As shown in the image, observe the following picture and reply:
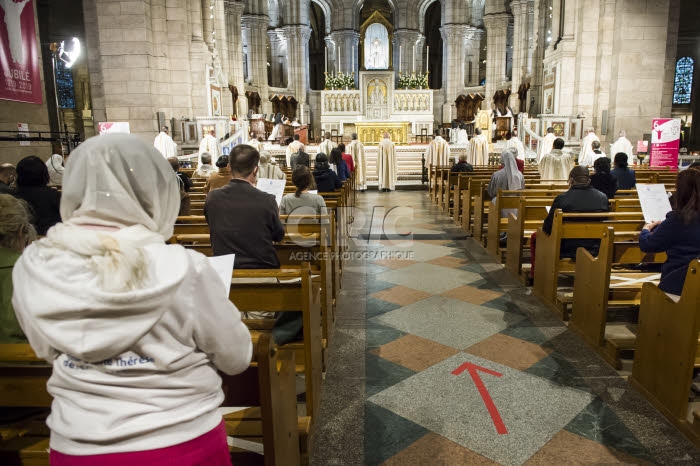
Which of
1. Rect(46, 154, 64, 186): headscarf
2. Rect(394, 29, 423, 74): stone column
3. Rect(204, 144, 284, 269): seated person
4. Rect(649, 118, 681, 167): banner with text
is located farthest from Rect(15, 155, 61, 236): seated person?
Rect(394, 29, 423, 74): stone column

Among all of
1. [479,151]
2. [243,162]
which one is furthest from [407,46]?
[243,162]

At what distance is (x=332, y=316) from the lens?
187 inches

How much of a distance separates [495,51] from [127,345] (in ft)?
92.8

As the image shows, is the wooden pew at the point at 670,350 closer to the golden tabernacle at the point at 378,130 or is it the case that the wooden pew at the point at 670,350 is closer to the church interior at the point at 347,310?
the church interior at the point at 347,310

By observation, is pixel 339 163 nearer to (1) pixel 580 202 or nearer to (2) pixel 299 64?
(1) pixel 580 202

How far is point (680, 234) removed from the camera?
126 inches

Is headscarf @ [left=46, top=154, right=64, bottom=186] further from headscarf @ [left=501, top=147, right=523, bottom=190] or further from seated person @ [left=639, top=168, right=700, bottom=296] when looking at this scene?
seated person @ [left=639, top=168, right=700, bottom=296]

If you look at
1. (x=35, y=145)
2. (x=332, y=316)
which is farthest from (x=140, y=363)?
(x=35, y=145)

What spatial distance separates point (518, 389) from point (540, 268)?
203 centimetres

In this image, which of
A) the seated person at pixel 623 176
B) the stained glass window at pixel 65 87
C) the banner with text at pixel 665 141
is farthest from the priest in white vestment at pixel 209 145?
the stained glass window at pixel 65 87

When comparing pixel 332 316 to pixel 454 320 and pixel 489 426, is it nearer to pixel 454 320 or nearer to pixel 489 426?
pixel 454 320

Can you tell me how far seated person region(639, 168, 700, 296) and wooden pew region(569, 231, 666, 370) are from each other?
0.39 meters

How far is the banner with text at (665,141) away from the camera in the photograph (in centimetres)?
1334

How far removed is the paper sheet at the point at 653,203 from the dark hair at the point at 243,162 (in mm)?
2976
